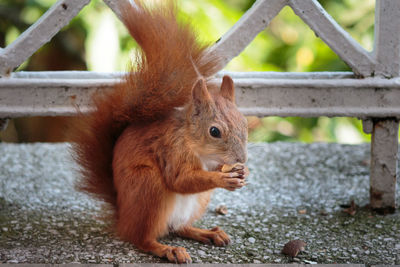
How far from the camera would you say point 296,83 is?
55.8 inches

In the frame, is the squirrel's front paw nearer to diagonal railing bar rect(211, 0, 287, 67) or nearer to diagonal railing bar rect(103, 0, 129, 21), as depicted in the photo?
diagonal railing bar rect(211, 0, 287, 67)

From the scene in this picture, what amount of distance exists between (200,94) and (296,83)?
393 mm

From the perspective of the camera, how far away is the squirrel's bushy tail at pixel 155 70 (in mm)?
1198

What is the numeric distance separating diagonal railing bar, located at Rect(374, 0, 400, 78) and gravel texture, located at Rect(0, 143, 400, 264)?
40 cm

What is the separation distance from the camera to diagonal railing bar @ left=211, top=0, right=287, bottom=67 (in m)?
1.37

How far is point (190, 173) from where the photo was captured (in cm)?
113

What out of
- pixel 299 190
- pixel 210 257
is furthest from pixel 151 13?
pixel 299 190

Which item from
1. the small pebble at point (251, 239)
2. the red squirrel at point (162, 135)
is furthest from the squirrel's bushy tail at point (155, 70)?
the small pebble at point (251, 239)

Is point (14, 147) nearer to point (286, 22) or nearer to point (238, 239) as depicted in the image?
point (238, 239)

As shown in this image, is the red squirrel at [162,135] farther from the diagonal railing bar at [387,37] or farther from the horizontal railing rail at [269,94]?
the diagonal railing bar at [387,37]

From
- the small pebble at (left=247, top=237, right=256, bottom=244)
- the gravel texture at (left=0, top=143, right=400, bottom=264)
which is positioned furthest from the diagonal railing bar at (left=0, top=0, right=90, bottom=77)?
the small pebble at (left=247, top=237, right=256, bottom=244)

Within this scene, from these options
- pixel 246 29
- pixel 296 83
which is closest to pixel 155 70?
pixel 246 29

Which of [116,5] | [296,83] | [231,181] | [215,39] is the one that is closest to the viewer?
[231,181]

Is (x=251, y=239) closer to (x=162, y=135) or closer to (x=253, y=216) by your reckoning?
(x=253, y=216)
